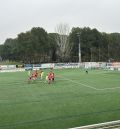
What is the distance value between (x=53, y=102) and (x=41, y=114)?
3.91 meters

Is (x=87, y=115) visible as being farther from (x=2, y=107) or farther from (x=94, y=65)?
(x=94, y=65)

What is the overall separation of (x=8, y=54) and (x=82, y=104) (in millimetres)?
87876

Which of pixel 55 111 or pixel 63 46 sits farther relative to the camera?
pixel 63 46

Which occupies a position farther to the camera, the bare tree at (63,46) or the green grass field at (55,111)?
the bare tree at (63,46)

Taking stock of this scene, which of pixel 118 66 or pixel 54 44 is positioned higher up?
pixel 54 44

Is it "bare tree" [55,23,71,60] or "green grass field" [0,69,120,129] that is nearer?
"green grass field" [0,69,120,129]

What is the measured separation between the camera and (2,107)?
731 inches

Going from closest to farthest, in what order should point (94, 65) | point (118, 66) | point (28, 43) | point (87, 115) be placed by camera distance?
point (87, 115)
point (118, 66)
point (94, 65)
point (28, 43)

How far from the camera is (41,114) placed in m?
16.1

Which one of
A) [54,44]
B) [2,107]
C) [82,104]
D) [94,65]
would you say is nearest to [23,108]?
[2,107]

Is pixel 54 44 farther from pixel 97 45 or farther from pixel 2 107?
pixel 2 107

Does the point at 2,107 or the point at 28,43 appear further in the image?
the point at 28,43

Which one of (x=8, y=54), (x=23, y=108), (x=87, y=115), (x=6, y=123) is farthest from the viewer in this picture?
(x=8, y=54)

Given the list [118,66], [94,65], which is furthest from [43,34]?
[118,66]
